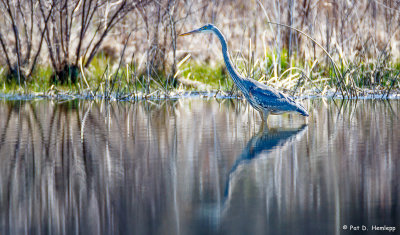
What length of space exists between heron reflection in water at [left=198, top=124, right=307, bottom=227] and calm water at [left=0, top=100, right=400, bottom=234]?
0.04 feet

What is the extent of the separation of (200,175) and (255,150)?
1.27 meters

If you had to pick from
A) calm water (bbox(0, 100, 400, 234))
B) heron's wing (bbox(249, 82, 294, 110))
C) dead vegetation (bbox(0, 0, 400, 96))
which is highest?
dead vegetation (bbox(0, 0, 400, 96))

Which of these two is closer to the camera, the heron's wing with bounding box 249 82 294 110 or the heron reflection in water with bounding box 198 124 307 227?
the heron reflection in water with bounding box 198 124 307 227

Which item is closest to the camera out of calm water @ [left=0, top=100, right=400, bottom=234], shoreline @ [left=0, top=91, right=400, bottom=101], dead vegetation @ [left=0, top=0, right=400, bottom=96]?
calm water @ [left=0, top=100, right=400, bottom=234]

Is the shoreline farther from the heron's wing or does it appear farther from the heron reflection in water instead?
the heron reflection in water

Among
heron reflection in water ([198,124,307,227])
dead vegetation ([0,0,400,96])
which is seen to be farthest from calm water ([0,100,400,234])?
dead vegetation ([0,0,400,96])

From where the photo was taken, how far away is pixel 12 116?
9.91 meters

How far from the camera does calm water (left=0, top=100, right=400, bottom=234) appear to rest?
3.72 metres

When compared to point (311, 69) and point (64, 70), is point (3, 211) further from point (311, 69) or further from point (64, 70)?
point (64, 70)

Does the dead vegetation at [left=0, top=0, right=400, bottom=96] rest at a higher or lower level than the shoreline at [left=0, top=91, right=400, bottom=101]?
higher

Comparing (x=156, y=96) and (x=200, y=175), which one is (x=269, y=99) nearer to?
(x=200, y=175)

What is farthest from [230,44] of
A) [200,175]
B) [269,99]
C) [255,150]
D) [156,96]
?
[200,175]

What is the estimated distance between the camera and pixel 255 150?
20.1 ft

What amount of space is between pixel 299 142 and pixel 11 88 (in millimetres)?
9036
